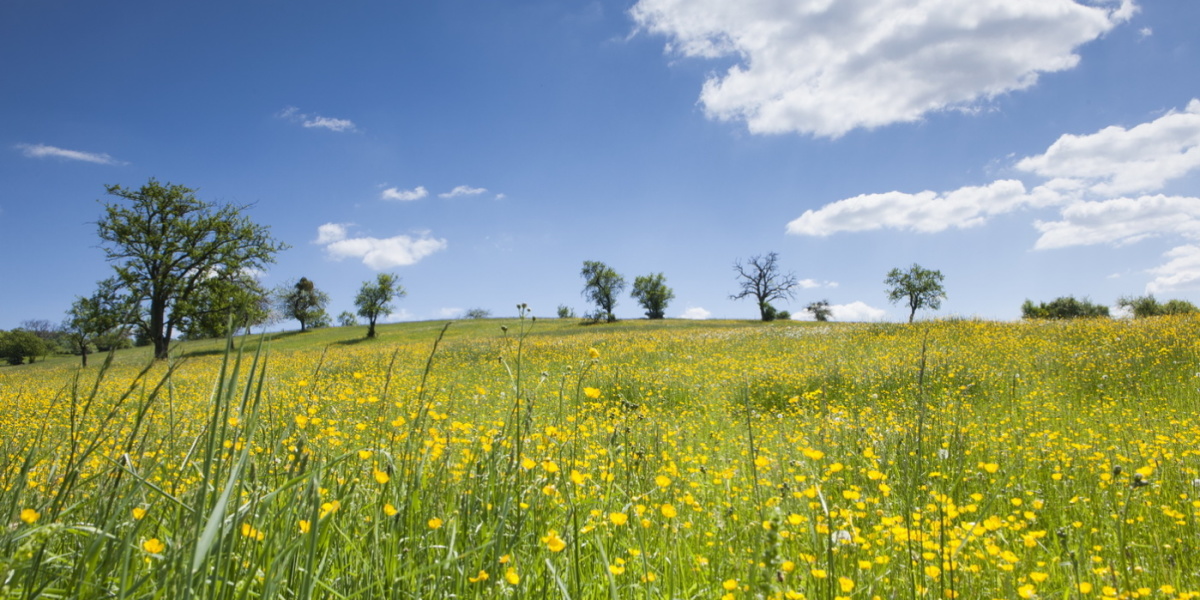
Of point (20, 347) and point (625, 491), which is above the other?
point (20, 347)

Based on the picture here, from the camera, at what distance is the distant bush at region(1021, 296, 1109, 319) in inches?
1439

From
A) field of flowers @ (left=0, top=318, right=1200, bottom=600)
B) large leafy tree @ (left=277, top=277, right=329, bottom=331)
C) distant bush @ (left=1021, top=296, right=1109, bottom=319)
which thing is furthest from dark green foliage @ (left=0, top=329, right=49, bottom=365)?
distant bush @ (left=1021, top=296, right=1109, bottom=319)

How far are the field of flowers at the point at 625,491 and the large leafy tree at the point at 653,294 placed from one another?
234 ft

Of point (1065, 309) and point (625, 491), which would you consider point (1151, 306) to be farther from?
point (625, 491)

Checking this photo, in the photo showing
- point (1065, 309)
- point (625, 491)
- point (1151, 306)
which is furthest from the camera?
point (1065, 309)

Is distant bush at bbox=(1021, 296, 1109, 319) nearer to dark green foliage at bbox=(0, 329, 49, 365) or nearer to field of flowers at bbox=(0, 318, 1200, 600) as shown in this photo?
field of flowers at bbox=(0, 318, 1200, 600)

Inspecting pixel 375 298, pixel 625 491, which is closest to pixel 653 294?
pixel 375 298

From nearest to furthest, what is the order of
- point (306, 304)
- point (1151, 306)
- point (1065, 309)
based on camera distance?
point (1151, 306)
point (1065, 309)
point (306, 304)

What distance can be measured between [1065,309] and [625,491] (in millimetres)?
56678

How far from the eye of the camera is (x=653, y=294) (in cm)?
8188

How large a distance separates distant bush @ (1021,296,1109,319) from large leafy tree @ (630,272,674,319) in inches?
1658

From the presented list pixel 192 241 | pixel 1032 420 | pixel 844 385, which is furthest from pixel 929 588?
pixel 192 241

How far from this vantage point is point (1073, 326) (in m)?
15.6

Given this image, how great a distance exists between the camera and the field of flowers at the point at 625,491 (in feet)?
5.36
